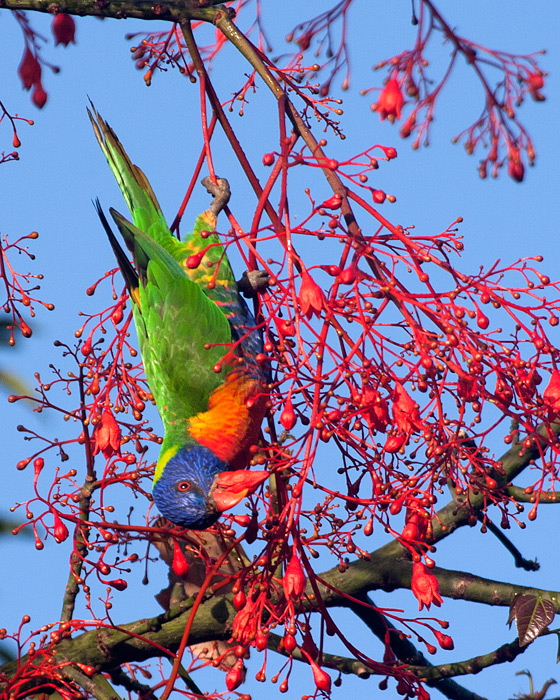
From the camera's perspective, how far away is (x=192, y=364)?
149 inches

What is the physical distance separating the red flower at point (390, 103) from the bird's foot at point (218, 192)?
79cm

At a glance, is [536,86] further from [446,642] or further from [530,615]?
[530,615]

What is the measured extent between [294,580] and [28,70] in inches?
85.3

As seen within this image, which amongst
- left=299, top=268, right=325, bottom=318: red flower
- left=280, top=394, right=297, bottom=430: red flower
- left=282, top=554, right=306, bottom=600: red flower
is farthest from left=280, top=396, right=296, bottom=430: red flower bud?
left=282, top=554, right=306, bottom=600: red flower

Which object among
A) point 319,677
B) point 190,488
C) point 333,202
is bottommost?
point 319,677

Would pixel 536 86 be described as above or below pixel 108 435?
above

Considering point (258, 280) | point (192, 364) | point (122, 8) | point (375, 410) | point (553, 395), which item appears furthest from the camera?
point (192, 364)

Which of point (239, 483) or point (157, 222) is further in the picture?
point (157, 222)

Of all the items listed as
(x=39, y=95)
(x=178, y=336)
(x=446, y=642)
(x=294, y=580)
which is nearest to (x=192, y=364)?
(x=178, y=336)

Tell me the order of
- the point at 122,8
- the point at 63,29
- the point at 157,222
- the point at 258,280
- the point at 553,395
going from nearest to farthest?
1. the point at 553,395
2. the point at 258,280
3. the point at 122,8
4. the point at 63,29
5. the point at 157,222

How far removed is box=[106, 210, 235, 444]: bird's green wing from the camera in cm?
378

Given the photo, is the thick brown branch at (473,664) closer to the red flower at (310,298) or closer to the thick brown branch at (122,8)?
the red flower at (310,298)

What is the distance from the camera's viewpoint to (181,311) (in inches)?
150

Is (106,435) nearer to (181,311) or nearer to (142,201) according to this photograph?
(181,311)
